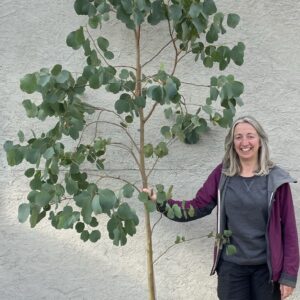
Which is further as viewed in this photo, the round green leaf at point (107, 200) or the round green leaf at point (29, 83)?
the round green leaf at point (29, 83)

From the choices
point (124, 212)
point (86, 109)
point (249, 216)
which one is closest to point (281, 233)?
point (249, 216)

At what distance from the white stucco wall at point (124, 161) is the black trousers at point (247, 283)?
1.84 ft

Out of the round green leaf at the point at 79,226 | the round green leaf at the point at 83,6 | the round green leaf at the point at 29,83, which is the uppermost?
the round green leaf at the point at 83,6

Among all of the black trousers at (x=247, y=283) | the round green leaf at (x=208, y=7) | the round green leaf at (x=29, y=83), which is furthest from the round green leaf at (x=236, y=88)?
the black trousers at (x=247, y=283)

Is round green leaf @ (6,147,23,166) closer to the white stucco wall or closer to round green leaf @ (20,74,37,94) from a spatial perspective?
round green leaf @ (20,74,37,94)

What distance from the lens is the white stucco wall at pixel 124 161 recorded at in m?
3.12

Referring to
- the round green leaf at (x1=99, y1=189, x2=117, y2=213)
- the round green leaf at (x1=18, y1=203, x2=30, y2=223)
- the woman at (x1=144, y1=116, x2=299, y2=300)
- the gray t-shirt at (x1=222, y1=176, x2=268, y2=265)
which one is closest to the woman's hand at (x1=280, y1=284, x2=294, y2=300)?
the woman at (x1=144, y1=116, x2=299, y2=300)

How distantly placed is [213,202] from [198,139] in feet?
1.40

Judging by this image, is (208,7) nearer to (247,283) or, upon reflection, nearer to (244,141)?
(244,141)

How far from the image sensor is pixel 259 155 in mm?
2682

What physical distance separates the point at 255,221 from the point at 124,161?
981 mm

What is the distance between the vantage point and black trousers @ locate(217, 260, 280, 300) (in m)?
2.64

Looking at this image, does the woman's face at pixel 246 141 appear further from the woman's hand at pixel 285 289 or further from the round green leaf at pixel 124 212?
the round green leaf at pixel 124 212

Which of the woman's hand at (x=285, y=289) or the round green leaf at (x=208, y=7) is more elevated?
the round green leaf at (x=208, y=7)
